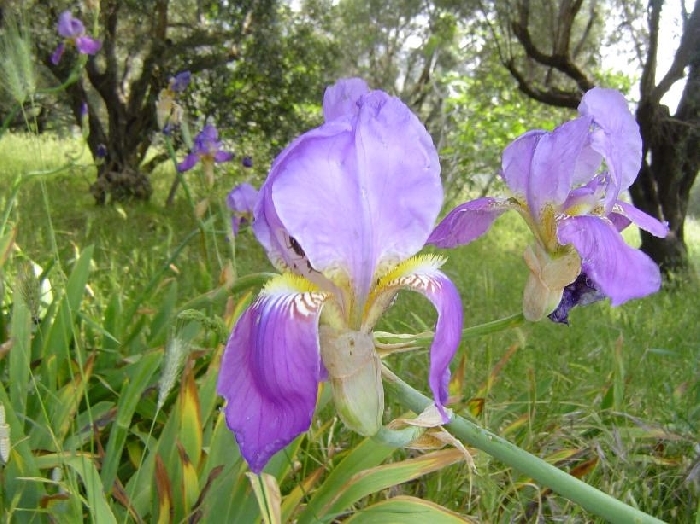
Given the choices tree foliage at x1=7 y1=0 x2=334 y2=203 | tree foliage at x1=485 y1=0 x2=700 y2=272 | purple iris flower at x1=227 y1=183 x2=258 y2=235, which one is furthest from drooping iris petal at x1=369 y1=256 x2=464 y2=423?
tree foliage at x1=7 y1=0 x2=334 y2=203

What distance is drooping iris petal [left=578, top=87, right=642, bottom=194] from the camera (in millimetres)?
863

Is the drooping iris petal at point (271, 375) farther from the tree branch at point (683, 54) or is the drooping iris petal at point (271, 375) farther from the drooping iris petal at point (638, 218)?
the tree branch at point (683, 54)

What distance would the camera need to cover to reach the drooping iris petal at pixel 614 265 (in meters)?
0.73

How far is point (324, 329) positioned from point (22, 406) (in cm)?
101

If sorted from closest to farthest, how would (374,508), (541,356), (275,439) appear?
(275,439), (374,508), (541,356)

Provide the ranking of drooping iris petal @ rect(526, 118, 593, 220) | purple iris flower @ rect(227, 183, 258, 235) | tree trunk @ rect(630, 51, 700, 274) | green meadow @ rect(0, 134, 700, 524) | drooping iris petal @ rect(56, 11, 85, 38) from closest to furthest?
drooping iris petal @ rect(526, 118, 593, 220), green meadow @ rect(0, 134, 700, 524), purple iris flower @ rect(227, 183, 258, 235), drooping iris petal @ rect(56, 11, 85, 38), tree trunk @ rect(630, 51, 700, 274)

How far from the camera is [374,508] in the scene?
3.86 ft

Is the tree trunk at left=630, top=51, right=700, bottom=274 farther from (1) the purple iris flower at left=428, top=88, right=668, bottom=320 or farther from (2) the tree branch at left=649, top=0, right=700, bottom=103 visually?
(1) the purple iris flower at left=428, top=88, right=668, bottom=320

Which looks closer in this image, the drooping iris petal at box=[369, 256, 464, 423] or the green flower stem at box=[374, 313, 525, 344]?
the drooping iris petal at box=[369, 256, 464, 423]

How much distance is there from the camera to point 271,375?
593mm

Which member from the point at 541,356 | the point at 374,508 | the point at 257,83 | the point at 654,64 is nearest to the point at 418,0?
the point at 257,83

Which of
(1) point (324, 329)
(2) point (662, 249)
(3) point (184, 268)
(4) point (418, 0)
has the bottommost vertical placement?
(2) point (662, 249)

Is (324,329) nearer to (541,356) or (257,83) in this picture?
(541,356)

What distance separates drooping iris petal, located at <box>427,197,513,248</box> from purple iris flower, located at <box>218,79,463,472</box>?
0.24 meters
